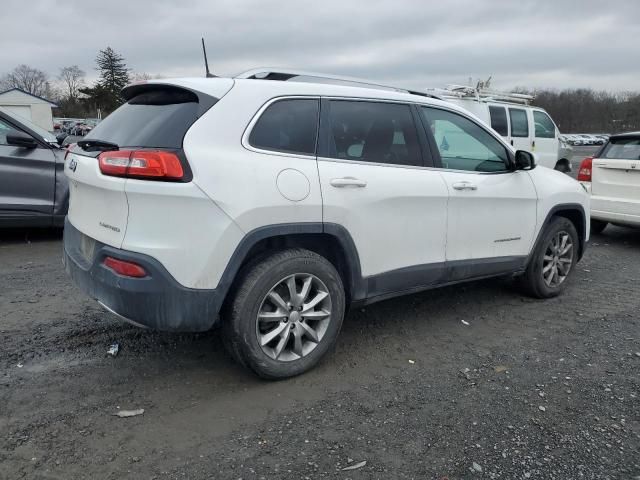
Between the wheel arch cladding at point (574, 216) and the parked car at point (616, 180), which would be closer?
the wheel arch cladding at point (574, 216)

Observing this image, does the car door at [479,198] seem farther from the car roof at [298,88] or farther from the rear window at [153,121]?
the rear window at [153,121]

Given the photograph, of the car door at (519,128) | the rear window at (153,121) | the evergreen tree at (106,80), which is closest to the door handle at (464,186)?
the rear window at (153,121)

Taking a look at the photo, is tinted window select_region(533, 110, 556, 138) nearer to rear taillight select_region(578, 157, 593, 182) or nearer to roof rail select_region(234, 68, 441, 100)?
rear taillight select_region(578, 157, 593, 182)

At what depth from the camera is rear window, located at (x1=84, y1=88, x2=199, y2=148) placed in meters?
2.93

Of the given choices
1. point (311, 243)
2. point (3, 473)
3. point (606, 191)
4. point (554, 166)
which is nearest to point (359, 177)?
point (311, 243)

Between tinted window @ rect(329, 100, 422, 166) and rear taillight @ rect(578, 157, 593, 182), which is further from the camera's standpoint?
rear taillight @ rect(578, 157, 593, 182)

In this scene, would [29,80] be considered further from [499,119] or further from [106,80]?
[499,119]

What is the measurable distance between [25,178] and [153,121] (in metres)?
4.55

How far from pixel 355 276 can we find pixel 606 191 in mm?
5496

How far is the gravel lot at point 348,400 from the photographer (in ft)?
8.41

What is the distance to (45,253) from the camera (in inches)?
254

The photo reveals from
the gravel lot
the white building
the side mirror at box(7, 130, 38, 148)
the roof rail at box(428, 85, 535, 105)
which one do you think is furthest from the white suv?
the white building

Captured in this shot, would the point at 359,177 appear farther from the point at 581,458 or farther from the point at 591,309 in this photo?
the point at 591,309

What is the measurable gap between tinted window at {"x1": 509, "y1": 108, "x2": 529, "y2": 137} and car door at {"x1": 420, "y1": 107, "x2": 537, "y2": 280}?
8.42 meters
